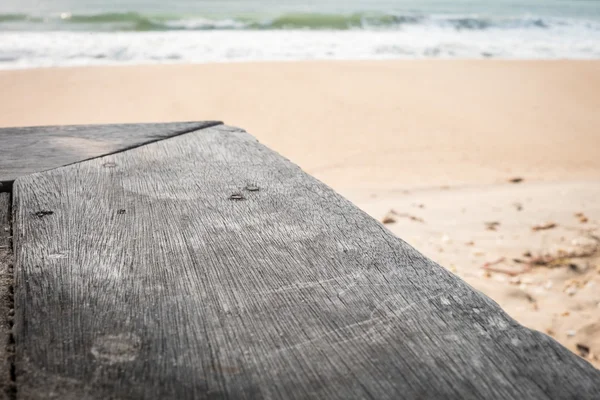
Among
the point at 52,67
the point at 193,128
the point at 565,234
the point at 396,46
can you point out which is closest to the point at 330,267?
the point at 193,128

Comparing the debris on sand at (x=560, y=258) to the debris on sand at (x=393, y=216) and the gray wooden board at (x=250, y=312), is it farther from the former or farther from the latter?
the gray wooden board at (x=250, y=312)

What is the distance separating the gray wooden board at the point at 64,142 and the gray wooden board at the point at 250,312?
0.84 feet

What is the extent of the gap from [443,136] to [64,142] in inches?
201

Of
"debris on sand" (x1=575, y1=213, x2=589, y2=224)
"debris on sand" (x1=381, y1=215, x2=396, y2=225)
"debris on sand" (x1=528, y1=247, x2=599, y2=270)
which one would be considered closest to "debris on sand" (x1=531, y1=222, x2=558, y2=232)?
"debris on sand" (x1=575, y1=213, x2=589, y2=224)

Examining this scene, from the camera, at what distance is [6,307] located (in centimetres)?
67

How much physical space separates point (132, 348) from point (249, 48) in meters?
10.3

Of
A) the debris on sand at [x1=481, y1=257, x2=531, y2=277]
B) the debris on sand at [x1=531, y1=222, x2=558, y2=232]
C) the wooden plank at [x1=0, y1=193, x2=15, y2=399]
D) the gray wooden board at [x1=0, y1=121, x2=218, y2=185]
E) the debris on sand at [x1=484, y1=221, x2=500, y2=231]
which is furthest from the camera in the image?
the debris on sand at [x1=484, y1=221, x2=500, y2=231]

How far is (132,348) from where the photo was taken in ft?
1.96

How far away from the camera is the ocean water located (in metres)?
9.91

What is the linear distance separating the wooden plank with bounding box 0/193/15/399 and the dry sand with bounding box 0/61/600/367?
6.35ft

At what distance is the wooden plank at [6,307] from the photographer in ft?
1.78

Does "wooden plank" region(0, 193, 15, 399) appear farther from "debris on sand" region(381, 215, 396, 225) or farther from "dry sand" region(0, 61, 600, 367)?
"debris on sand" region(381, 215, 396, 225)

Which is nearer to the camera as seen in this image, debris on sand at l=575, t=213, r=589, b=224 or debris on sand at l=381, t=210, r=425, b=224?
debris on sand at l=575, t=213, r=589, b=224

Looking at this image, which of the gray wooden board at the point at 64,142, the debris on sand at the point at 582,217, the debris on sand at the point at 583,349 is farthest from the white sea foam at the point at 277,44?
the debris on sand at the point at 583,349
